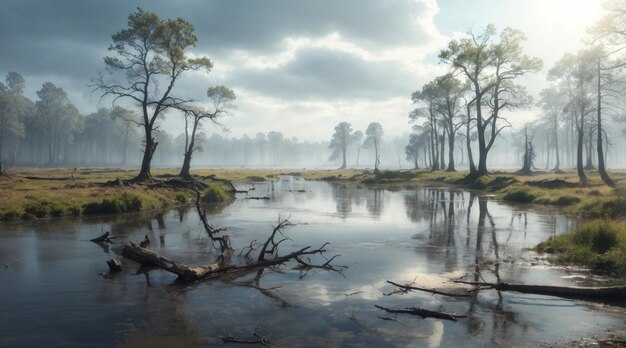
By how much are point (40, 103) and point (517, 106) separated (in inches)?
4556

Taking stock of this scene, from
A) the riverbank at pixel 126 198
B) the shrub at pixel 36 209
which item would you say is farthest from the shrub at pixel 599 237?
the shrub at pixel 36 209

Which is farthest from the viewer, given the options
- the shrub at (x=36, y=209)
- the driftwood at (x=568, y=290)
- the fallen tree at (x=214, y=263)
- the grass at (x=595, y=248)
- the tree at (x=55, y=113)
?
the tree at (x=55, y=113)

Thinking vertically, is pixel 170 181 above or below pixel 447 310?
above

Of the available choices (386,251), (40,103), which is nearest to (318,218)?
(386,251)

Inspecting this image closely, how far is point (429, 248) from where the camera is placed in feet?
55.4

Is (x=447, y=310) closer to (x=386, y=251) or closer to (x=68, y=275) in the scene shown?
(x=386, y=251)

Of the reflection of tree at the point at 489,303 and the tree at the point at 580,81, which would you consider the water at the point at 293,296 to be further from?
the tree at the point at 580,81

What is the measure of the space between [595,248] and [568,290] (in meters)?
5.18

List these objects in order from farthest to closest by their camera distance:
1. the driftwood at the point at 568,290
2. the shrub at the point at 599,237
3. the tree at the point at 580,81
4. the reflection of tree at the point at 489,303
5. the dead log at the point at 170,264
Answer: the tree at the point at 580,81
the shrub at the point at 599,237
the dead log at the point at 170,264
the driftwood at the point at 568,290
the reflection of tree at the point at 489,303

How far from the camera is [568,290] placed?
10227 mm

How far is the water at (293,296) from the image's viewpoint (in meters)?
8.16

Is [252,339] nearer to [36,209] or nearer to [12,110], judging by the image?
[36,209]

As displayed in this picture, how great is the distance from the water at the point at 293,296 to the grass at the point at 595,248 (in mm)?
1018

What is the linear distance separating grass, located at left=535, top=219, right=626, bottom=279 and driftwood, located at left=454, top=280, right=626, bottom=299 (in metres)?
1.85
